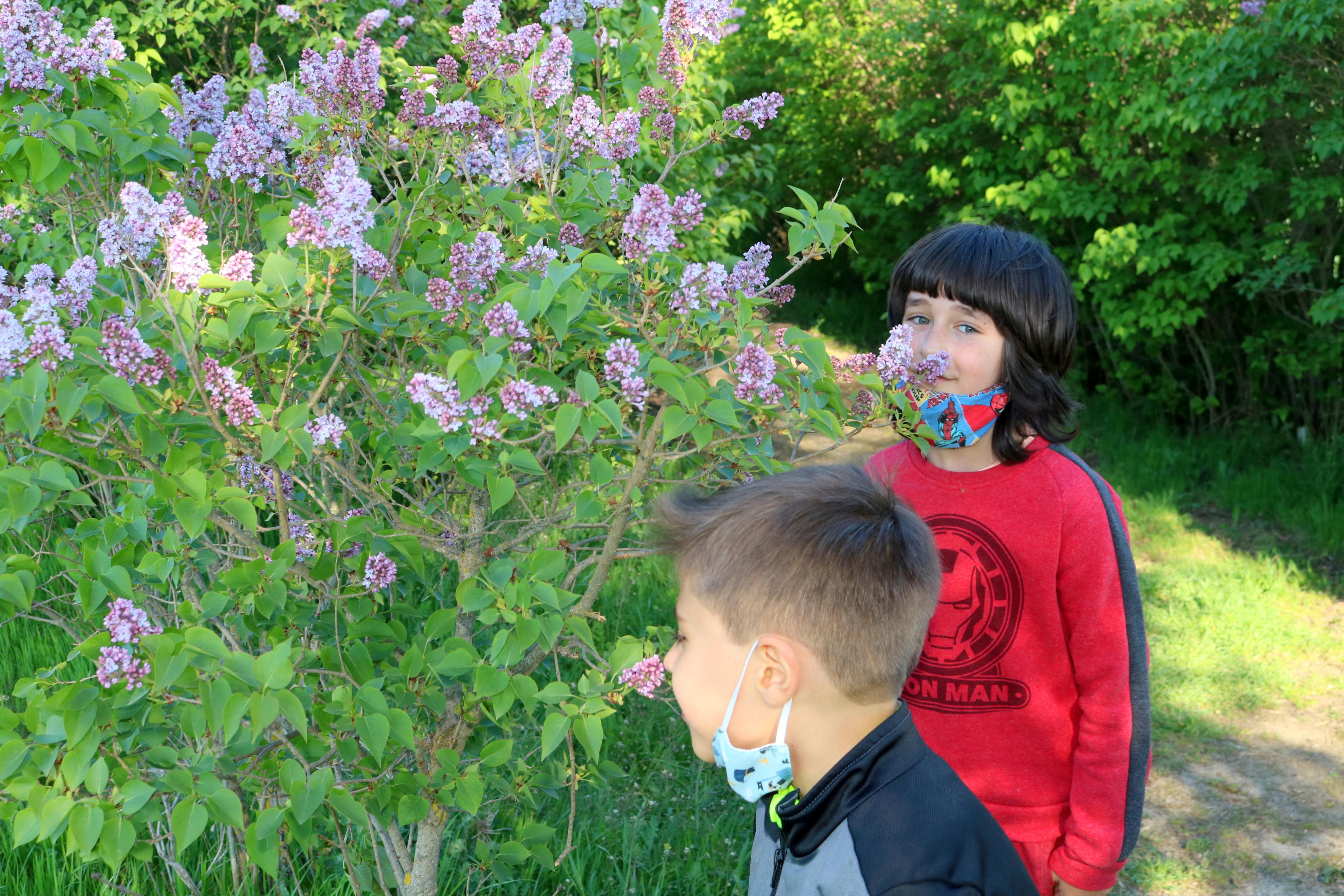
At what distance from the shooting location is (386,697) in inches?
82.4

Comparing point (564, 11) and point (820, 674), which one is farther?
point (564, 11)

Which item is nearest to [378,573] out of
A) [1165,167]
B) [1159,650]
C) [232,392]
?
[232,392]

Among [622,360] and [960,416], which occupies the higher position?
[622,360]

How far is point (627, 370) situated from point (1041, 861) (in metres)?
1.31

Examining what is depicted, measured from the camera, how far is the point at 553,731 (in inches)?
71.8

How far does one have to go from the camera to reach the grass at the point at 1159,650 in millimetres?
2986

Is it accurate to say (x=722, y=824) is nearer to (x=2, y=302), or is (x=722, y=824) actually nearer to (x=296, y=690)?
(x=296, y=690)

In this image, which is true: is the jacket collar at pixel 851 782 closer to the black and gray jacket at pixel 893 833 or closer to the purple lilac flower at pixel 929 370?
the black and gray jacket at pixel 893 833

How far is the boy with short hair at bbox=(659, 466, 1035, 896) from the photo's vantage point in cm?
145

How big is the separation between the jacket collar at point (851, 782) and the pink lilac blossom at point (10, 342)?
125 cm

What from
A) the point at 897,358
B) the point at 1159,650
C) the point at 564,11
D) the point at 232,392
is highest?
the point at 564,11

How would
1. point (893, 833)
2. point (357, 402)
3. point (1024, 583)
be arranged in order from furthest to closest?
point (357, 402)
point (1024, 583)
point (893, 833)

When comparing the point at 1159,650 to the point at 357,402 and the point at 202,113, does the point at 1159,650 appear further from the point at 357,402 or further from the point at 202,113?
the point at 202,113

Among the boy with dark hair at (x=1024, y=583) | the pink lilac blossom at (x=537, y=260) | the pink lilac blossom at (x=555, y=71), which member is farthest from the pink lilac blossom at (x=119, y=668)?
the boy with dark hair at (x=1024, y=583)
